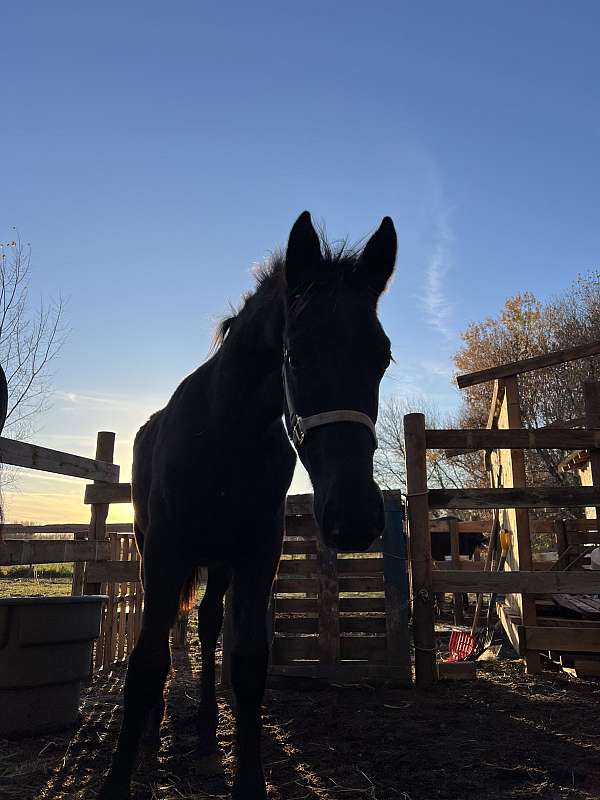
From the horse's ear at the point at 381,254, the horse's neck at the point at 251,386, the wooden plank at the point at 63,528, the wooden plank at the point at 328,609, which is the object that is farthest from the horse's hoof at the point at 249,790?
the wooden plank at the point at 63,528

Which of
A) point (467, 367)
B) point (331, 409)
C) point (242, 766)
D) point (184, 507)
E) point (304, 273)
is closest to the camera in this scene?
point (331, 409)

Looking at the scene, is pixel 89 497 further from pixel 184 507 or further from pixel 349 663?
pixel 184 507

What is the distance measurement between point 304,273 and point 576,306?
984 inches

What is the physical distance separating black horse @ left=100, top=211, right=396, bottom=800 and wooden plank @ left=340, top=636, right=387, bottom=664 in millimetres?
2285

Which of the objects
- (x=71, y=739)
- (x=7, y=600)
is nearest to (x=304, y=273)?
(x=7, y=600)

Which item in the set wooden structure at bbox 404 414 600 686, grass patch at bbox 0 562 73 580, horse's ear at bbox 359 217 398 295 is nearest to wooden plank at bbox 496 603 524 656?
wooden structure at bbox 404 414 600 686

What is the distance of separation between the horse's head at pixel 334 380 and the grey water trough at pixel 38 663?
8.07ft

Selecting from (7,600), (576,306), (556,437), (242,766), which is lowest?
(242,766)

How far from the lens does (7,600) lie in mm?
3658

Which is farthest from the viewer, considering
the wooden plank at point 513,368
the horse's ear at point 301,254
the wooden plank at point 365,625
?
the wooden plank at point 513,368

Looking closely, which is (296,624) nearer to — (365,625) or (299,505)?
(365,625)

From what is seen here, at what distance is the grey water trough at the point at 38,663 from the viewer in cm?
359

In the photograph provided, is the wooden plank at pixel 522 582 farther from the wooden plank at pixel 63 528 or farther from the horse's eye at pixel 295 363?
the wooden plank at pixel 63 528

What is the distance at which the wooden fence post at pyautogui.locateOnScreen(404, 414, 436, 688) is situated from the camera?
197 inches
